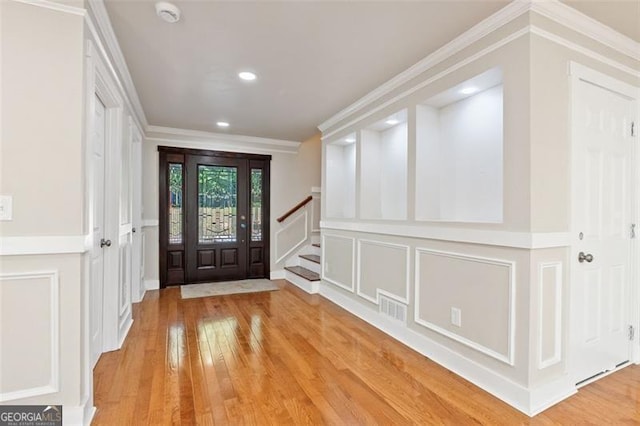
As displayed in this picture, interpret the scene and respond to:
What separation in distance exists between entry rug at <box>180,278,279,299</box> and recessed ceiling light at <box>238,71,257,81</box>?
114 inches

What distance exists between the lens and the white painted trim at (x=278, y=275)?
5410 millimetres

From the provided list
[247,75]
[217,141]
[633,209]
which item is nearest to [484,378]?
[633,209]

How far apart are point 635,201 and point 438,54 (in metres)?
1.87

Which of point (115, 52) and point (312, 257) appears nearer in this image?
point (115, 52)

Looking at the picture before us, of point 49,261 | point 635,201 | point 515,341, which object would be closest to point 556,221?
point 515,341

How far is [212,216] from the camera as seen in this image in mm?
5086

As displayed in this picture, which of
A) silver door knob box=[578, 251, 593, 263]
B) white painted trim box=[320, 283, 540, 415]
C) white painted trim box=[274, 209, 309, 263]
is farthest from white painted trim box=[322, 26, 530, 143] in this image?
white painted trim box=[320, 283, 540, 415]

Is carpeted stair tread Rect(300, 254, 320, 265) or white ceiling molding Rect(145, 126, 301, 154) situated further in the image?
carpeted stair tread Rect(300, 254, 320, 265)

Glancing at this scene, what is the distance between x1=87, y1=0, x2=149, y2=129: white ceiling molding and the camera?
1.86m

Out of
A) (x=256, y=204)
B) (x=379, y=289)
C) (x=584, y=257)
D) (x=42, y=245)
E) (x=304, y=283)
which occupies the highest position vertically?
(x=256, y=204)

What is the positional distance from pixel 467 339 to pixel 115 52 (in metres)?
3.34

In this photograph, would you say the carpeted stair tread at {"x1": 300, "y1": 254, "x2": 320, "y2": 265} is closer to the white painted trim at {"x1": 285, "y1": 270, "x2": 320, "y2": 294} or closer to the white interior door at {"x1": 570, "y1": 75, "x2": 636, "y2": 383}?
the white painted trim at {"x1": 285, "y1": 270, "x2": 320, "y2": 294}

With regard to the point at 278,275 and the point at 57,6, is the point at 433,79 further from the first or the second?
the point at 278,275

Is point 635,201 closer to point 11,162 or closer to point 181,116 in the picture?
point 11,162
